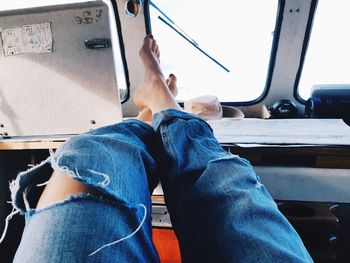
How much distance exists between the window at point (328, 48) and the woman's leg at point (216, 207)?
916 mm

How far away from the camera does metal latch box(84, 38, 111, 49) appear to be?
2.76 ft

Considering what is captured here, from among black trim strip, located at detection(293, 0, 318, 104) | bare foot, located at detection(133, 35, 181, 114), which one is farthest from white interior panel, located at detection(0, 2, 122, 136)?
black trim strip, located at detection(293, 0, 318, 104)

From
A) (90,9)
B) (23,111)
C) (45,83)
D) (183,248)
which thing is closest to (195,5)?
(90,9)

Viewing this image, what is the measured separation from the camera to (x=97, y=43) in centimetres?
85

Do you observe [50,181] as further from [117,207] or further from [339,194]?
[339,194]

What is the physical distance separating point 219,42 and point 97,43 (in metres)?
0.80

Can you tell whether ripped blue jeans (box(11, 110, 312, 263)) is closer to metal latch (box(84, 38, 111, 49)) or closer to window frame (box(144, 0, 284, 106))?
metal latch (box(84, 38, 111, 49))

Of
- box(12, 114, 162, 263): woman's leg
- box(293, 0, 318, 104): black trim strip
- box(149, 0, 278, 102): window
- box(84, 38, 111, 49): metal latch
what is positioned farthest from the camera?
box(149, 0, 278, 102): window

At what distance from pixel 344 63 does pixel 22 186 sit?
1626 mm

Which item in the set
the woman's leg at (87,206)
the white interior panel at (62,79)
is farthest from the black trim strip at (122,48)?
the woman's leg at (87,206)

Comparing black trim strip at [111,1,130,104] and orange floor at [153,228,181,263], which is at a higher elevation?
black trim strip at [111,1,130,104]

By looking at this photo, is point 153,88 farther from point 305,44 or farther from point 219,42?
point 305,44

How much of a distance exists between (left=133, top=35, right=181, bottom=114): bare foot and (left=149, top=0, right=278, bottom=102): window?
8.7 inches

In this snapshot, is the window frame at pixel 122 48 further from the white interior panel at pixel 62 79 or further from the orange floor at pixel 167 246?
the orange floor at pixel 167 246
